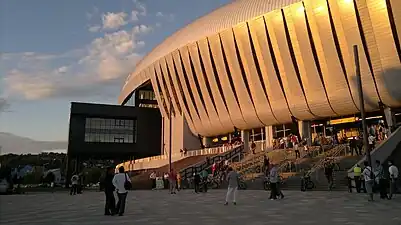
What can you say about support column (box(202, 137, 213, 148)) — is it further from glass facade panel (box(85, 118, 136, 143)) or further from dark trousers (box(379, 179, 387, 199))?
Result: dark trousers (box(379, 179, 387, 199))

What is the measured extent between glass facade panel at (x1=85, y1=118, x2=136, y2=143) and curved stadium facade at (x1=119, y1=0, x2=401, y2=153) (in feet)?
58.9

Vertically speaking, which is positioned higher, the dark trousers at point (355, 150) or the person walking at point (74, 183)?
the dark trousers at point (355, 150)

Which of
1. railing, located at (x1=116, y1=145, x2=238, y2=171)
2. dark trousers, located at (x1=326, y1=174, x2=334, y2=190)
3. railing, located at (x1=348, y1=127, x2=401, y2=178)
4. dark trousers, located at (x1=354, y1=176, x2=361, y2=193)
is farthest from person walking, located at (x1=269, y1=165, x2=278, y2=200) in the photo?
railing, located at (x1=116, y1=145, x2=238, y2=171)

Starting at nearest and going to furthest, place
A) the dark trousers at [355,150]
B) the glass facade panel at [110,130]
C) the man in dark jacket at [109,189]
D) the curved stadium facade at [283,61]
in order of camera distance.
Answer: the man in dark jacket at [109,189] < the dark trousers at [355,150] < the curved stadium facade at [283,61] < the glass facade panel at [110,130]

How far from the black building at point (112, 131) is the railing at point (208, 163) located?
29453 millimetres

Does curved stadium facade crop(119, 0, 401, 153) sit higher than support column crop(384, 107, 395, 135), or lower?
higher

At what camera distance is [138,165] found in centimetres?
6288

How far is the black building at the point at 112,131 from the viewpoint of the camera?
6644 cm

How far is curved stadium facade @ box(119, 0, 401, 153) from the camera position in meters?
35.1

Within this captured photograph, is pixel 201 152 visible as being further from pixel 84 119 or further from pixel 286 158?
pixel 84 119

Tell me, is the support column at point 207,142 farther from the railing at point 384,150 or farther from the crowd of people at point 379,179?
the crowd of people at point 379,179

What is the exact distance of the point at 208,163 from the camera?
3675 cm

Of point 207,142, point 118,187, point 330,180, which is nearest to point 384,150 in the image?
point 330,180

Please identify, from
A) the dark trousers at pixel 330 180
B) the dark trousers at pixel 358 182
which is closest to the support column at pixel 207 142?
the dark trousers at pixel 330 180
